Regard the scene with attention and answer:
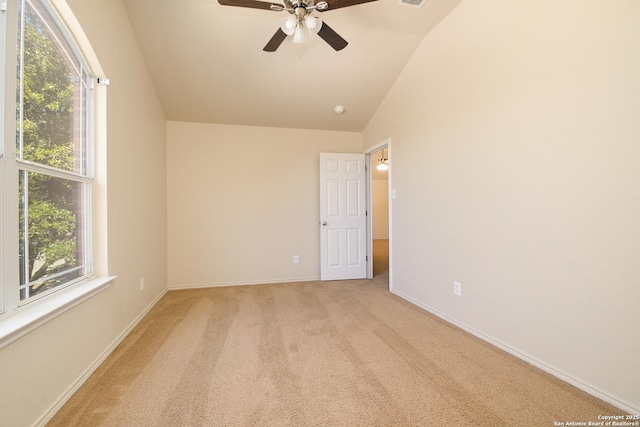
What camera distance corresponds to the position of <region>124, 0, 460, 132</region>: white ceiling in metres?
2.47

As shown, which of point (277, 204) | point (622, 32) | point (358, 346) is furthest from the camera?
point (277, 204)

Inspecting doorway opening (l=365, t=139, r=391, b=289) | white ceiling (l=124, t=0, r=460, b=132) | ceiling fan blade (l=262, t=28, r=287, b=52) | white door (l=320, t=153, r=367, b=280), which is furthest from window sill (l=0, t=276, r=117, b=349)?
doorway opening (l=365, t=139, r=391, b=289)

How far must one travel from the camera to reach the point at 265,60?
9.66 feet

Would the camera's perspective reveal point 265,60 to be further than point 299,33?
Yes

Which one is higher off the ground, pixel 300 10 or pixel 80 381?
pixel 300 10

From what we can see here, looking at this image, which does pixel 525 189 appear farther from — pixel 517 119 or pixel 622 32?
pixel 622 32

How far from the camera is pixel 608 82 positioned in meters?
1.45

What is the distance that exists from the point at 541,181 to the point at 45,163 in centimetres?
310

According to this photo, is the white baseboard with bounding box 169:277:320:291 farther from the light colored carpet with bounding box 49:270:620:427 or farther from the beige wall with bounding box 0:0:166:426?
the light colored carpet with bounding box 49:270:620:427

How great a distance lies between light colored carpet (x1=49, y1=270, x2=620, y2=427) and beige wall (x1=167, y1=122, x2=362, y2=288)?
4.19 ft

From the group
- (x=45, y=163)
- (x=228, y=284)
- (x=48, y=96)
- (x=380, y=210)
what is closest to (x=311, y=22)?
(x=48, y=96)

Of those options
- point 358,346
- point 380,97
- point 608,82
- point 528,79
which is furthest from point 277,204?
point 608,82

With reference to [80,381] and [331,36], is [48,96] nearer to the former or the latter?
[80,381]

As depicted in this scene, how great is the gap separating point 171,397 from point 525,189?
265cm
